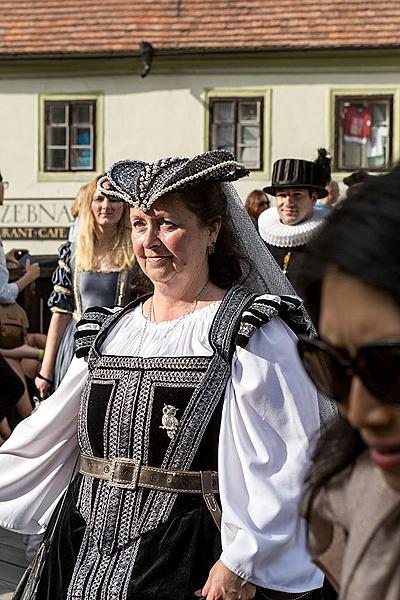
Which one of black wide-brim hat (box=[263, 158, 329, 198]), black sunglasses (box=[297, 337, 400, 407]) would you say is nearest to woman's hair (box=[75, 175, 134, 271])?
black wide-brim hat (box=[263, 158, 329, 198])

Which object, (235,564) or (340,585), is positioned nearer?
(340,585)

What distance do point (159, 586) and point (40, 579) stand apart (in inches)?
14.5

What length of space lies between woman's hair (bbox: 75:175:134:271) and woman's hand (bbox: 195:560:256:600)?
342cm

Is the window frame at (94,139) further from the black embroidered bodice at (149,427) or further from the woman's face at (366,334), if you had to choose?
the woman's face at (366,334)

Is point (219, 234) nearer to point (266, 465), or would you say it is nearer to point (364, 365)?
point (266, 465)

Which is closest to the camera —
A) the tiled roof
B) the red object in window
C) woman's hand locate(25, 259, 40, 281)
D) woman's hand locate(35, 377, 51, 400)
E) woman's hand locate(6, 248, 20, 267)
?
woman's hand locate(35, 377, 51, 400)

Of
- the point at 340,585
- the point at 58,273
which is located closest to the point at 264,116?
the point at 58,273

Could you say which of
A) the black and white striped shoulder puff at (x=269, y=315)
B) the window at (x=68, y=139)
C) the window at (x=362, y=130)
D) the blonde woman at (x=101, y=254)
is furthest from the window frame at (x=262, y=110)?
the black and white striped shoulder puff at (x=269, y=315)

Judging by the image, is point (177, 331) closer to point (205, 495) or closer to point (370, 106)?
point (205, 495)

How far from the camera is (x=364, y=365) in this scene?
4.19ft

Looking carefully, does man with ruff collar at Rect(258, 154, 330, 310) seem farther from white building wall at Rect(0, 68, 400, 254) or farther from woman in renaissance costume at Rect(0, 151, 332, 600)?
white building wall at Rect(0, 68, 400, 254)

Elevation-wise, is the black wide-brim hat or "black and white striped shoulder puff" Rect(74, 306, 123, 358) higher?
the black wide-brim hat

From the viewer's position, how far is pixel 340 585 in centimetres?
149

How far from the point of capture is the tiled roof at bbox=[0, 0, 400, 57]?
24.6m
